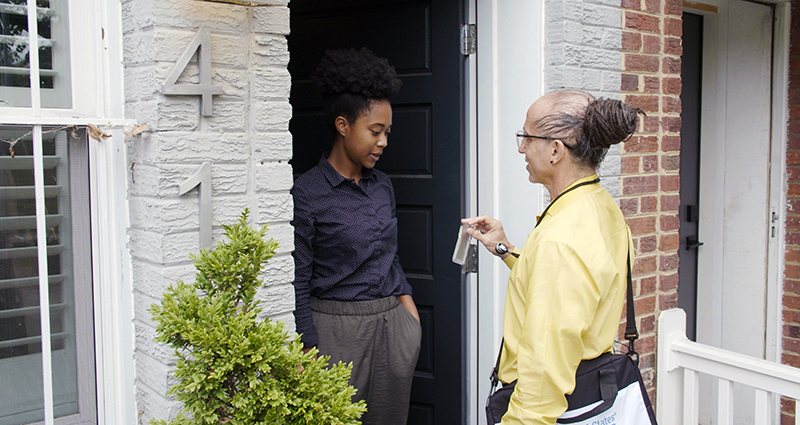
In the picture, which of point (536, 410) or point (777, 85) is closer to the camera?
point (536, 410)

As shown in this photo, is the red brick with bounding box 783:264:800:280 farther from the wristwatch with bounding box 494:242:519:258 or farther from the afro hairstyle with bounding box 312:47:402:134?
the afro hairstyle with bounding box 312:47:402:134

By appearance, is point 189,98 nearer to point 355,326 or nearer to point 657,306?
point 355,326

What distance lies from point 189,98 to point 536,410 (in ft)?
4.36

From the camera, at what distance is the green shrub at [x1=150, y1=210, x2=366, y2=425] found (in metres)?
1.57

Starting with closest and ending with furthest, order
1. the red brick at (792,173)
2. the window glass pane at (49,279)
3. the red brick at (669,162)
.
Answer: the window glass pane at (49,279) < the red brick at (669,162) < the red brick at (792,173)

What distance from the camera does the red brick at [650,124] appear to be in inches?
A: 129

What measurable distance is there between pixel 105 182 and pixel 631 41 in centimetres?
250

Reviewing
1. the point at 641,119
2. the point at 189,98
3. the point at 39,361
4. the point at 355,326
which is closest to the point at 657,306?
the point at 641,119

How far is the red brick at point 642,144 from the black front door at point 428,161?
83 centimetres

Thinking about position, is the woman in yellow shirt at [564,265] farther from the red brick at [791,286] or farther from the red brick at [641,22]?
the red brick at [791,286]

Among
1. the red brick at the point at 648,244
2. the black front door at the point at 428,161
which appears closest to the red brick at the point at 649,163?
the red brick at the point at 648,244

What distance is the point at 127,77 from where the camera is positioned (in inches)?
78.1

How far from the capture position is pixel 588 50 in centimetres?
304

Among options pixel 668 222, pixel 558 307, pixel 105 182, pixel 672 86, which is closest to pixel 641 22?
pixel 672 86
